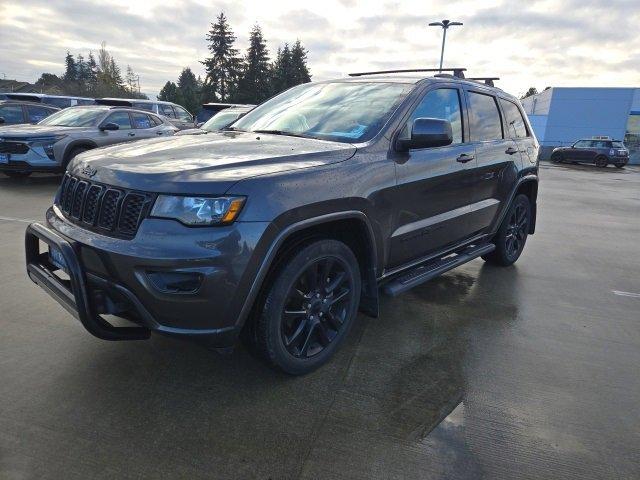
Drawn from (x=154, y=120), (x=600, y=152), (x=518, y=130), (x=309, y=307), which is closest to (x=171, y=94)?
(x=600, y=152)

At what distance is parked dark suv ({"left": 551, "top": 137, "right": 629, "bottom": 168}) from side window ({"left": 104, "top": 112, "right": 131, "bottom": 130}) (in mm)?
25547

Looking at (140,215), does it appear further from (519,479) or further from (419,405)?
(519,479)

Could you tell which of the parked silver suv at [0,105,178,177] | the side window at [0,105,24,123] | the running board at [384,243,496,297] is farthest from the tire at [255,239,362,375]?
the side window at [0,105,24,123]

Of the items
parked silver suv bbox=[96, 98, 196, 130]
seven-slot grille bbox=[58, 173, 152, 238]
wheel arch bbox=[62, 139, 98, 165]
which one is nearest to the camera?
seven-slot grille bbox=[58, 173, 152, 238]

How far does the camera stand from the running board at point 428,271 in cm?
320

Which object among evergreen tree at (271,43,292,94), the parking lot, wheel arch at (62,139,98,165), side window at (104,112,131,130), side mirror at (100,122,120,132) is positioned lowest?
the parking lot

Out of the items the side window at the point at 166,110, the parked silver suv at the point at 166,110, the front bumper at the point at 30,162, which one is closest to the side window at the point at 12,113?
the front bumper at the point at 30,162

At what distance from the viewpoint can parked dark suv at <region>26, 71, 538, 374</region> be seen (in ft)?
7.00

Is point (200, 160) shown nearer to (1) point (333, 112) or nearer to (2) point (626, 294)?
(1) point (333, 112)

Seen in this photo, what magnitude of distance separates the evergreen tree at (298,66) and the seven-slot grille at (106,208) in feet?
186

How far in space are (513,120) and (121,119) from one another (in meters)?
8.50

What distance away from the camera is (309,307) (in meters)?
2.67

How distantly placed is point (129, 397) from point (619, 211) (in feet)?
34.8

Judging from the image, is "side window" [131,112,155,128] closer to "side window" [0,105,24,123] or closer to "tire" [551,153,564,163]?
"side window" [0,105,24,123]
